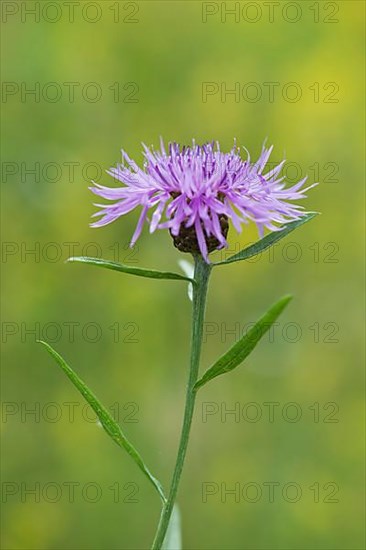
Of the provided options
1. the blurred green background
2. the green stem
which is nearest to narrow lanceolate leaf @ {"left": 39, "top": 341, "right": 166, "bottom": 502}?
the green stem

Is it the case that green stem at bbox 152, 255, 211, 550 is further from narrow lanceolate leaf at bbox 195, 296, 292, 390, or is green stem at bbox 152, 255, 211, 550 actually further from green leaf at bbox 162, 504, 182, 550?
green leaf at bbox 162, 504, 182, 550

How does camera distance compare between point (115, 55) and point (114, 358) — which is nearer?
point (114, 358)

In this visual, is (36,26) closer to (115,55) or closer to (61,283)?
(115,55)

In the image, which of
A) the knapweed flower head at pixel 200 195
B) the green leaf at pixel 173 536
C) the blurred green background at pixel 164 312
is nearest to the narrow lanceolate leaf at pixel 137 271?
the knapweed flower head at pixel 200 195

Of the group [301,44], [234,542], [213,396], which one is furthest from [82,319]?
[301,44]

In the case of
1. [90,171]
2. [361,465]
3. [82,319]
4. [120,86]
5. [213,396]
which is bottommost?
[361,465]

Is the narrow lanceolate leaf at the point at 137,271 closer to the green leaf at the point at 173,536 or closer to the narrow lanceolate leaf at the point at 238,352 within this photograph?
the narrow lanceolate leaf at the point at 238,352
